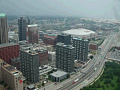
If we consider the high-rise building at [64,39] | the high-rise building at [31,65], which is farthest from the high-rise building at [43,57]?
the high-rise building at [64,39]

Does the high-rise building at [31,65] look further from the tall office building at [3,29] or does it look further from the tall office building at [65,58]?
the tall office building at [3,29]

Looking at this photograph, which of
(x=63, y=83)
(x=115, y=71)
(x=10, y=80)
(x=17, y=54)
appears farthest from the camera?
(x=17, y=54)

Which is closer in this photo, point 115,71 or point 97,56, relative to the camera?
point 115,71

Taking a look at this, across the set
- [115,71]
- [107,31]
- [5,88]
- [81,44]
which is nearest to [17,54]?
[5,88]

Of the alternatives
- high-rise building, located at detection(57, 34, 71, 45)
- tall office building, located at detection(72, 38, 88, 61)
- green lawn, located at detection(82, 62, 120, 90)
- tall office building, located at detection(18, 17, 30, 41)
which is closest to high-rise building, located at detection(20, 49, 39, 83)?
green lawn, located at detection(82, 62, 120, 90)

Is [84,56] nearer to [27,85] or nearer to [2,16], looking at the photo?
[27,85]

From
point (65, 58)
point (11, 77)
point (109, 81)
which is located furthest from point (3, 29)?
point (109, 81)

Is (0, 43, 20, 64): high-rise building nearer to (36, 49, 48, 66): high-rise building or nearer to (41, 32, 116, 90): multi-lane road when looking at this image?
(36, 49, 48, 66): high-rise building
